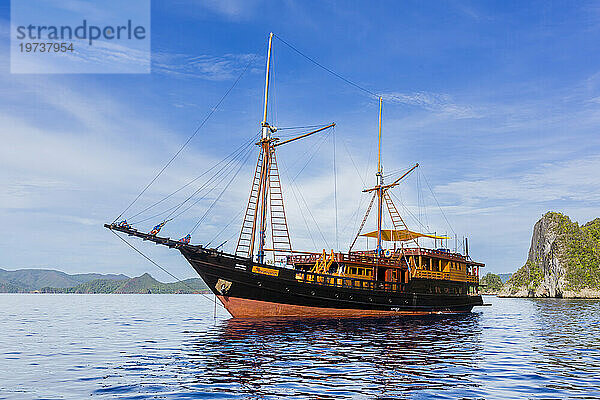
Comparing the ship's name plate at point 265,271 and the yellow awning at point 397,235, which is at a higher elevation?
the yellow awning at point 397,235

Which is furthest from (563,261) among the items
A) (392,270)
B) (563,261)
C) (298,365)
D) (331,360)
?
(298,365)

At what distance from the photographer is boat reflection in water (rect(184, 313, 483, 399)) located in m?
13.6

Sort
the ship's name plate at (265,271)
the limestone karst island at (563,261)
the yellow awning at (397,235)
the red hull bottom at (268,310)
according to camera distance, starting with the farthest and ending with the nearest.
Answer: the limestone karst island at (563,261), the yellow awning at (397,235), the ship's name plate at (265,271), the red hull bottom at (268,310)

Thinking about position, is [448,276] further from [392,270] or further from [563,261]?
[563,261]

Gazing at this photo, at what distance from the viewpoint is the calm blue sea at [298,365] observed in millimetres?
13156

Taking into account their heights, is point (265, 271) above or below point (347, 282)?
above

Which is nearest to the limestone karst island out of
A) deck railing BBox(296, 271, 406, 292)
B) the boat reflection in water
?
deck railing BBox(296, 271, 406, 292)

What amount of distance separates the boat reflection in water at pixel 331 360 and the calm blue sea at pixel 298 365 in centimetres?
4

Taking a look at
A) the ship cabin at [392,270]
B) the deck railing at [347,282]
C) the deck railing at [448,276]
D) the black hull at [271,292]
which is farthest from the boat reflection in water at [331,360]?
the deck railing at [448,276]

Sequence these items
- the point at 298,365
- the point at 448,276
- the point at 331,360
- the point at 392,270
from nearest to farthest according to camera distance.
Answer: the point at 298,365
the point at 331,360
the point at 392,270
the point at 448,276

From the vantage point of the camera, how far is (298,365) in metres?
16.9

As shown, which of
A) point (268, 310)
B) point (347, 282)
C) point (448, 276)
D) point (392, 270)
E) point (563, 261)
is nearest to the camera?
point (268, 310)

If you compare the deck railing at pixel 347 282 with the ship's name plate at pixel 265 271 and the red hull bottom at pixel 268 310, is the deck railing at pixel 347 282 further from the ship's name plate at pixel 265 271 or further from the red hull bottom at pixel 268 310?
the red hull bottom at pixel 268 310

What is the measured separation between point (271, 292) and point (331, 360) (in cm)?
1665
